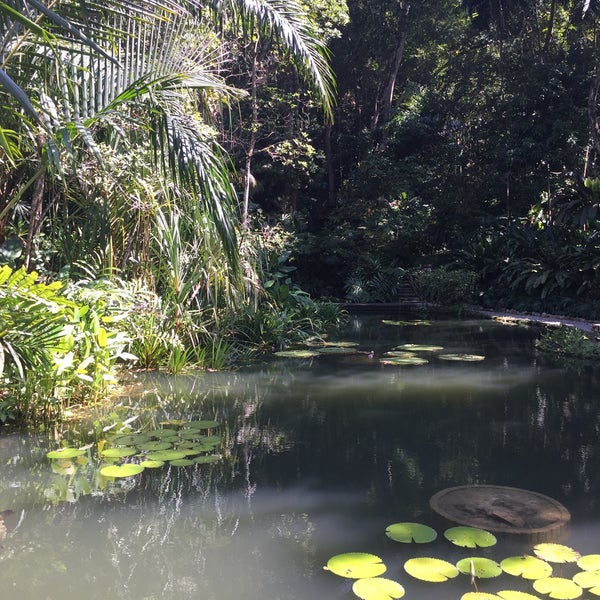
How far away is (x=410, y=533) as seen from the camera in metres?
2.51

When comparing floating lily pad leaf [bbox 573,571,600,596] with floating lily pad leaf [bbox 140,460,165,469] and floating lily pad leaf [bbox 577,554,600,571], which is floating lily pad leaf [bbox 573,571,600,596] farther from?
floating lily pad leaf [bbox 140,460,165,469]

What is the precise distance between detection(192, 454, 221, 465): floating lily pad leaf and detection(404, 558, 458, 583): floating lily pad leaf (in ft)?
5.03

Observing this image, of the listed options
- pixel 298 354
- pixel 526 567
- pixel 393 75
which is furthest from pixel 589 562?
pixel 393 75

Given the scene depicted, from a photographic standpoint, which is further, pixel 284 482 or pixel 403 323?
pixel 403 323

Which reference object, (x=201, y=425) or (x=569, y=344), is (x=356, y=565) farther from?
(x=569, y=344)

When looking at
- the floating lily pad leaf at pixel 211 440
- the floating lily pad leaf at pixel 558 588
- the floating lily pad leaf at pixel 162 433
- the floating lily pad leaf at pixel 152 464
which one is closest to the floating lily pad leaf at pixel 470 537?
the floating lily pad leaf at pixel 558 588

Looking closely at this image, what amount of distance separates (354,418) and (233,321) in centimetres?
309

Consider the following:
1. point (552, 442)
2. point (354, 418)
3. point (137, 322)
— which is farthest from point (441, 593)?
point (137, 322)

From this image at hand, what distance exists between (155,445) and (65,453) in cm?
51

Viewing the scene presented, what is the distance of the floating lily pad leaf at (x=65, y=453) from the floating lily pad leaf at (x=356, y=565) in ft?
6.26

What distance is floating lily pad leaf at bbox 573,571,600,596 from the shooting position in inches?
81.1

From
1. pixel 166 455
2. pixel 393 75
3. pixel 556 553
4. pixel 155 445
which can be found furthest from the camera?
pixel 393 75

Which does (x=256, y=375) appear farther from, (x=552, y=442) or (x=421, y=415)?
(x=552, y=442)

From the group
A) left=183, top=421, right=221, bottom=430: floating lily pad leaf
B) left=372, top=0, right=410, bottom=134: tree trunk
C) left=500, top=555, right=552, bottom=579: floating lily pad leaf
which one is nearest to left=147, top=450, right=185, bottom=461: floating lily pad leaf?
left=183, top=421, right=221, bottom=430: floating lily pad leaf
